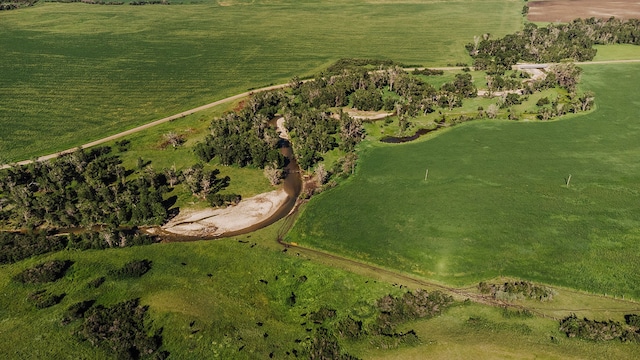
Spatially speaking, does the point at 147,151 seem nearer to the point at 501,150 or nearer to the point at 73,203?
the point at 73,203

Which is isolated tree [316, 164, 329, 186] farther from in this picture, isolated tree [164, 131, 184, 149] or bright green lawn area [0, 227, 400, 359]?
isolated tree [164, 131, 184, 149]

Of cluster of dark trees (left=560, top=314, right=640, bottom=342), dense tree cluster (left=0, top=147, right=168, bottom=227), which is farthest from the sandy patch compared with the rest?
cluster of dark trees (left=560, top=314, right=640, bottom=342)

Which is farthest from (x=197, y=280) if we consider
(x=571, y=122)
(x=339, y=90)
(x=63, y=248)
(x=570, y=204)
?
(x=571, y=122)

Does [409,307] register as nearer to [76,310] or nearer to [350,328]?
[350,328]

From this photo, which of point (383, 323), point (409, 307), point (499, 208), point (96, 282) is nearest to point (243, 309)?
point (383, 323)

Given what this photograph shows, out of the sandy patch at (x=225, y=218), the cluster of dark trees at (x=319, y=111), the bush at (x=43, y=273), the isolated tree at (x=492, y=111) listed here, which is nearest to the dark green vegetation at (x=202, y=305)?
the bush at (x=43, y=273)

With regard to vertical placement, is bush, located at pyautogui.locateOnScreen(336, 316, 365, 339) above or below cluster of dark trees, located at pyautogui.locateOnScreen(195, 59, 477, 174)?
below
